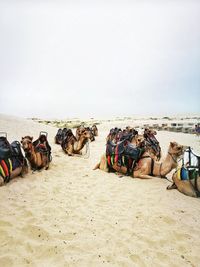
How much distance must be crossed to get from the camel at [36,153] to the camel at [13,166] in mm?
306

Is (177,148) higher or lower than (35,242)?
higher

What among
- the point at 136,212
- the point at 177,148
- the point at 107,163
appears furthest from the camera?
the point at 107,163

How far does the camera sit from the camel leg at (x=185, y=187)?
210 inches

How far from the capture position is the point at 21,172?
6.57 m

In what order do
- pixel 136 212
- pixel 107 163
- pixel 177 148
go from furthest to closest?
pixel 107 163, pixel 177 148, pixel 136 212

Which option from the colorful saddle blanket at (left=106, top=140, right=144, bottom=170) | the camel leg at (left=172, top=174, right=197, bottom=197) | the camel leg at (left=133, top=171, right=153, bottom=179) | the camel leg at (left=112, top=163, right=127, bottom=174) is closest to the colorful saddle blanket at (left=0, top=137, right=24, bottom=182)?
the colorful saddle blanket at (left=106, top=140, right=144, bottom=170)

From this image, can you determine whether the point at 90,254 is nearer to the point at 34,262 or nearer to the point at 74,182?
the point at 34,262

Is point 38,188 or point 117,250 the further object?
point 38,188

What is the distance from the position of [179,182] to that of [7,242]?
13.0 ft

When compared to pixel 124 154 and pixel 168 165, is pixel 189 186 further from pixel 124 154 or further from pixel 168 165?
pixel 124 154

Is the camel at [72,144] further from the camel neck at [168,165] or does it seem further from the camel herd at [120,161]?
the camel neck at [168,165]

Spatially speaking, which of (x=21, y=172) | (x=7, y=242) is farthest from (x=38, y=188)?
(x=7, y=242)

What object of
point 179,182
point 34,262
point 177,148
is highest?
point 177,148

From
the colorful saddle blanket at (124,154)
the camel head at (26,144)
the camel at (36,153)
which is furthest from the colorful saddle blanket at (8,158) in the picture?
the colorful saddle blanket at (124,154)
